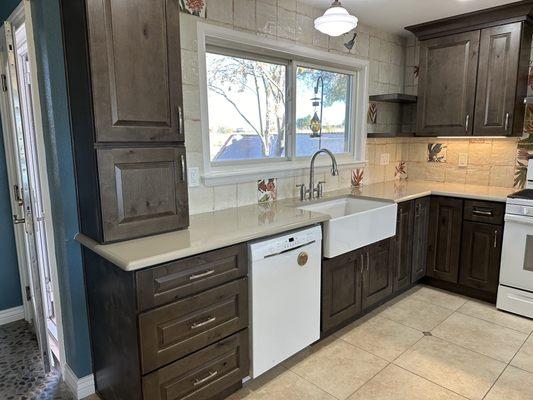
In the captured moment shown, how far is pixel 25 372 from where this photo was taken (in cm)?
222

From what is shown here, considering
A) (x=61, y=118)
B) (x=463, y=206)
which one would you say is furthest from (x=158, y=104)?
(x=463, y=206)

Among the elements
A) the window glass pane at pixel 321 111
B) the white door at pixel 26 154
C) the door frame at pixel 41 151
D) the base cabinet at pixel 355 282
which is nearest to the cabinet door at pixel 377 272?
the base cabinet at pixel 355 282

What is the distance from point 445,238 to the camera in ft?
10.6

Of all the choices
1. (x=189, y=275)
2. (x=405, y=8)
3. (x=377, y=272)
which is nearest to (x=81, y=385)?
(x=189, y=275)

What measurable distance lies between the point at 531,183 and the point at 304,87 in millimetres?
2125

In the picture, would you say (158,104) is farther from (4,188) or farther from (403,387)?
(403,387)

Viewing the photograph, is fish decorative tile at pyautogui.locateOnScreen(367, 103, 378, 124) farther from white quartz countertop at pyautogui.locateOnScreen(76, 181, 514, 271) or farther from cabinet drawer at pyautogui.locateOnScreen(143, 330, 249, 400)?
cabinet drawer at pyautogui.locateOnScreen(143, 330, 249, 400)

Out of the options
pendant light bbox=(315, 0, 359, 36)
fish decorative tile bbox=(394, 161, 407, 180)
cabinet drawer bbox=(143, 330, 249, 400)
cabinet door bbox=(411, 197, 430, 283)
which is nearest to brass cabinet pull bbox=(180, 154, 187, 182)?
cabinet drawer bbox=(143, 330, 249, 400)

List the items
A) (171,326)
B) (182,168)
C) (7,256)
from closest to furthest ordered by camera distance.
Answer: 1. (171,326)
2. (182,168)
3. (7,256)

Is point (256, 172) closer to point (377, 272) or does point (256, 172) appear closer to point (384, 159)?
point (377, 272)

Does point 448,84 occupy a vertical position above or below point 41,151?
above

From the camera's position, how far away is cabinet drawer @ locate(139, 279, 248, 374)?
1530mm

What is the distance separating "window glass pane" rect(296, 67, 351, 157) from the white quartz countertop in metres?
0.50

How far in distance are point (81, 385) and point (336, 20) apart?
8.10ft
